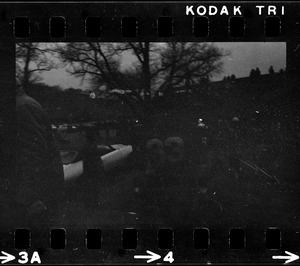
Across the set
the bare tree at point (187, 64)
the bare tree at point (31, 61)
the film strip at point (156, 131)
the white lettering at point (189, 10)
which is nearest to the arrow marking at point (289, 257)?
the film strip at point (156, 131)

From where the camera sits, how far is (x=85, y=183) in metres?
3.88

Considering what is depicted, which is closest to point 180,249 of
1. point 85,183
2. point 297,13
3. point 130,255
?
point 130,255

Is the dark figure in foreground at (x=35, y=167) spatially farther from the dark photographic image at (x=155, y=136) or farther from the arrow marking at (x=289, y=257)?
the arrow marking at (x=289, y=257)

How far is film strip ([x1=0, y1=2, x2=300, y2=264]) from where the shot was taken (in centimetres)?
373

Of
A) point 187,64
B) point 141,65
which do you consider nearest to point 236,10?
point 187,64

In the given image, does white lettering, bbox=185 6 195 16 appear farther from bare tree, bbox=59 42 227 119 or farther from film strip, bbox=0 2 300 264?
bare tree, bbox=59 42 227 119

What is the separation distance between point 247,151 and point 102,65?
61.6 inches

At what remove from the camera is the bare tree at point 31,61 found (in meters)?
3.73

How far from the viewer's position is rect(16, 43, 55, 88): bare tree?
3.73 meters

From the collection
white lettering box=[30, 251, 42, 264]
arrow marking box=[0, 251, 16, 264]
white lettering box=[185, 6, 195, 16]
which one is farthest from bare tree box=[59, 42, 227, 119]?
arrow marking box=[0, 251, 16, 264]

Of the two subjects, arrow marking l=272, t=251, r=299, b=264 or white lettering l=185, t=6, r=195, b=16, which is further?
arrow marking l=272, t=251, r=299, b=264

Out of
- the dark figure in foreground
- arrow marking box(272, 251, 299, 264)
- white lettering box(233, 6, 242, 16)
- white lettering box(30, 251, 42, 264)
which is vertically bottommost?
arrow marking box(272, 251, 299, 264)

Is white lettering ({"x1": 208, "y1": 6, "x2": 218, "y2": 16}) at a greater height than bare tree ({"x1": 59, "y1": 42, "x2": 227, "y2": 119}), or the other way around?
white lettering ({"x1": 208, "y1": 6, "x2": 218, "y2": 16})

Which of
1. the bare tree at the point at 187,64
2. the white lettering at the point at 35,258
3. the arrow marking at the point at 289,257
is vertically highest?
the bare tree at the point at 187,64
